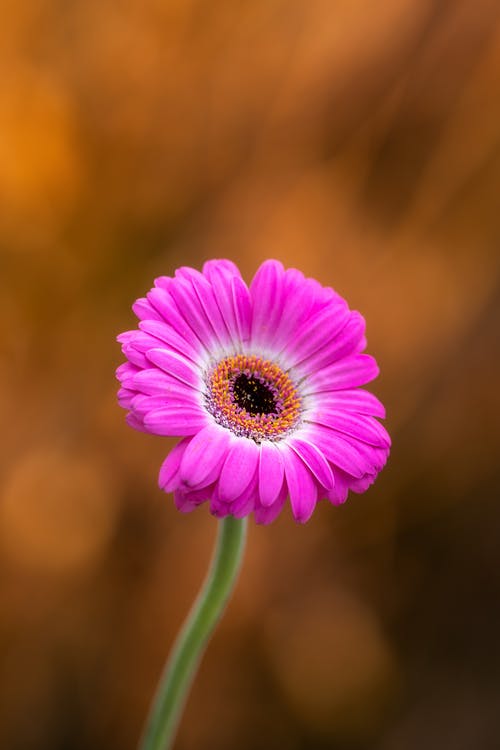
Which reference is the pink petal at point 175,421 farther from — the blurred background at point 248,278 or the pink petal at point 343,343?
the blurred background at point 248,278

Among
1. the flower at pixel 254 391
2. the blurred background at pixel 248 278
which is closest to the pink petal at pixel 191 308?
the flower at pixel 254 391

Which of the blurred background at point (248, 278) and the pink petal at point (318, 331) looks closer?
the pink petal at point (318, 331)

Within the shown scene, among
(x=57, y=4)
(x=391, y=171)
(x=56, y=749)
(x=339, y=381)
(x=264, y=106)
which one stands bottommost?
(x=56, y=749)

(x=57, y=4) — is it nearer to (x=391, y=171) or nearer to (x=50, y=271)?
(x=50, y=271)

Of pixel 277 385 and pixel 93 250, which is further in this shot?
pixel 93 250

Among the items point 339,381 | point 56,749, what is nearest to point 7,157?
point 339,381

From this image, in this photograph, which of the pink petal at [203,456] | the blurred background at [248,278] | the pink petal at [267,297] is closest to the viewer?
the pink petal at [203,456]

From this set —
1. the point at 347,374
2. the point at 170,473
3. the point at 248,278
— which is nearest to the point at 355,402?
the point at 347,374

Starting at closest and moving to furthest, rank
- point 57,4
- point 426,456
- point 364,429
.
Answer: point 364,429 → point 57,4 → point 426,456
